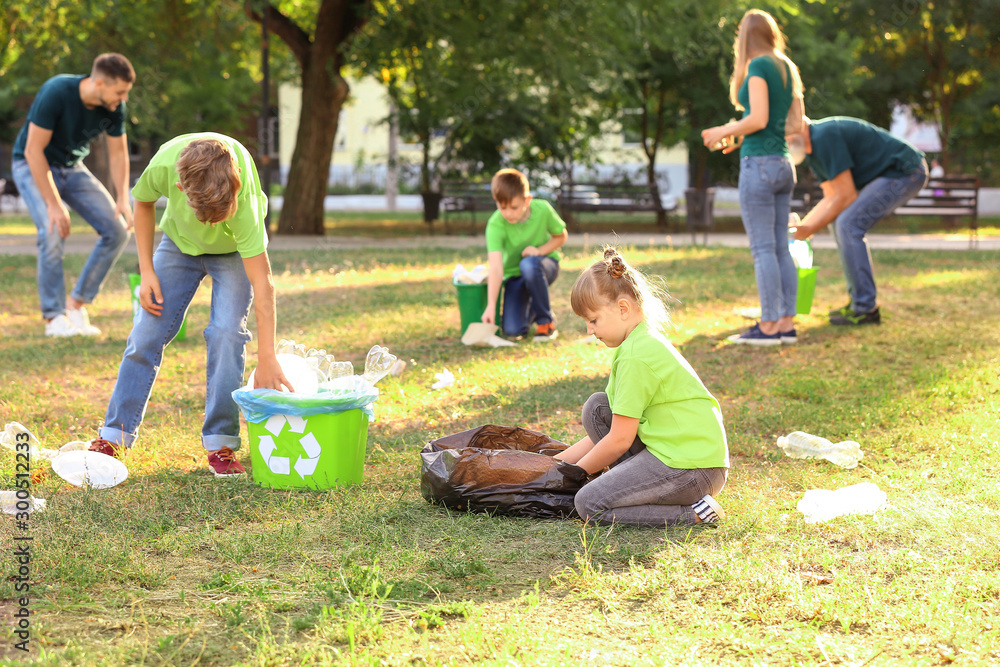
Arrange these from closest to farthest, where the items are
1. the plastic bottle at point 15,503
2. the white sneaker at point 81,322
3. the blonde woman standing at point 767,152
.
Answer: the plastic bottle at point 15,503 → the blonde woman standing at point 767,152 → the white sneaker at point 81,322

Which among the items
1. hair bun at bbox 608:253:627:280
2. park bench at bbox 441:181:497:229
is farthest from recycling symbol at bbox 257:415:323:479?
park bench at bbox 441:181:497:229

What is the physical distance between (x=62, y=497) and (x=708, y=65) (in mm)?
18295

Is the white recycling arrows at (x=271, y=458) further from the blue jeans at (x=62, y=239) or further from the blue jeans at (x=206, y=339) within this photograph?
the blue jeans at (x=62, y=239)

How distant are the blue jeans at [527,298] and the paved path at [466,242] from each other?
6.58 meters

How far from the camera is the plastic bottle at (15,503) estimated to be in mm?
3293

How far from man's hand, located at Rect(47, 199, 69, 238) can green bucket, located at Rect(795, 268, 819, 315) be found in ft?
17.5

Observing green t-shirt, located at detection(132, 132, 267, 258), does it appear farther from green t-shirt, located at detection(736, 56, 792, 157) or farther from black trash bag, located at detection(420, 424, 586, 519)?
green t-shirt, located at detection(736, 56, 792, 157)

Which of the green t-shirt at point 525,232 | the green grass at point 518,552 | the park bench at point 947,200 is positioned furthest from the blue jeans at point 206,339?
the park bench at point 947,200

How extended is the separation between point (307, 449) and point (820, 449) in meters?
2.14

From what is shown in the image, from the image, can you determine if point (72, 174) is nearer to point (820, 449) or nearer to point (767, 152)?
point (767, 152)

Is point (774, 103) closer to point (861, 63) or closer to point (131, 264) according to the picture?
point (131, 264)

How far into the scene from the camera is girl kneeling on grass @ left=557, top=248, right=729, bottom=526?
3.21 m

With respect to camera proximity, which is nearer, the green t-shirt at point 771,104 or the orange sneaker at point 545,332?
the green t-shirt at point 771,104

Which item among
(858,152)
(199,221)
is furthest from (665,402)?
(858,152)
